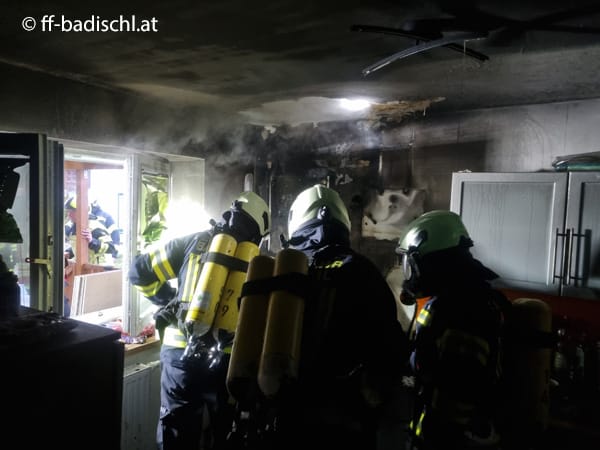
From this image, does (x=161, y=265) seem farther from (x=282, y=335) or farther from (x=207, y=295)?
(x=282, y=335)

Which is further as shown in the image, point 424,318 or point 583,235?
point 583,235

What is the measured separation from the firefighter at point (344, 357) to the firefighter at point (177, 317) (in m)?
0.66

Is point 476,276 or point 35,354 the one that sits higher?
point 476,276

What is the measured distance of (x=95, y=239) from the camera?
18.6 feet

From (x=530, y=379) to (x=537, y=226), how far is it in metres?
1.23

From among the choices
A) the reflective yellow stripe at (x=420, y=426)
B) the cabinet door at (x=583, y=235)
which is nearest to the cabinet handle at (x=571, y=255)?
the cabinet door at (x=583, y=235)

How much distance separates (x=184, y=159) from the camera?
387 centimetres

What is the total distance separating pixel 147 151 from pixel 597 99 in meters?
3.63

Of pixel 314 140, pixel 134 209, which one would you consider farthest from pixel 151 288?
pixel 314 140

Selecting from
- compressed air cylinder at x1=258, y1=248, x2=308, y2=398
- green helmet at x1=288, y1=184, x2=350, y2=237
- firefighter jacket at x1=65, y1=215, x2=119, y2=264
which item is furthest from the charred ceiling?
firefighter jacket at x1=65, y1=215, x2=119, y2=264

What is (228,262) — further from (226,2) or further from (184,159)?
(184,159)

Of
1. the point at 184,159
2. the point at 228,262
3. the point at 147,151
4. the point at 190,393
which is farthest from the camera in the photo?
the point at 184,159

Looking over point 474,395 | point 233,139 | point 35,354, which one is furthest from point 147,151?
point 474,395

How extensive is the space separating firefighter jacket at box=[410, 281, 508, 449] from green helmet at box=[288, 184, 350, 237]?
2.13 ft
